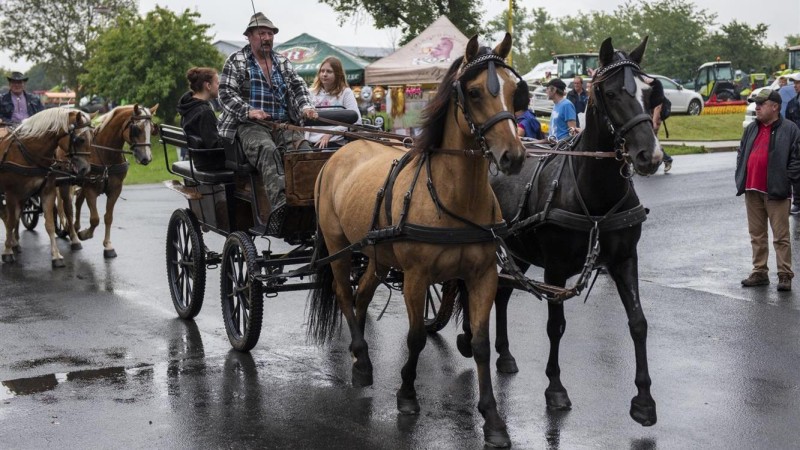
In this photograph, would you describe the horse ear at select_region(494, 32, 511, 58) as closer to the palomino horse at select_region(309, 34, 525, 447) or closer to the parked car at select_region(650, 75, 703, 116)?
the palomino horse at select_region(309, 34, 525, 447)

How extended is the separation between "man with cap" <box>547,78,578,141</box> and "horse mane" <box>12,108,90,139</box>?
645cm

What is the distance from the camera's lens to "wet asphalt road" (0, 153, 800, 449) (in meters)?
5.87

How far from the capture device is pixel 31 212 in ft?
49.4

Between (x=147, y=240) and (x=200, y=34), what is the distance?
78.9 feet

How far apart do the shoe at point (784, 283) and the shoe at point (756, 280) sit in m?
0.22

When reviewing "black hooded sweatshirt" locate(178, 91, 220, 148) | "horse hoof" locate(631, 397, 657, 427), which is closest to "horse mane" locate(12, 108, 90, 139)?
"black hooded sweatshirt" locate(178, 91, 220, 148)

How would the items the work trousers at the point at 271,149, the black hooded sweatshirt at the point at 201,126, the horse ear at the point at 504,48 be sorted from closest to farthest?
the horse ear at the point at 504,48
the work trousers at the point at 271,149
the black hooded sweatshirt at the point at 201,126

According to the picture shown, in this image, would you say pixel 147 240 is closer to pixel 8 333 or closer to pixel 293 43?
pixel 8 333

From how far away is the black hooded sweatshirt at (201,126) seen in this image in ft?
28.0

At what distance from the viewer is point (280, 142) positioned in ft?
26.5

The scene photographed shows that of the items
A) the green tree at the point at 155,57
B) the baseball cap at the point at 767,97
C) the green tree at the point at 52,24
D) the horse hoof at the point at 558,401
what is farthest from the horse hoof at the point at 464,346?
the green tree at the point at 52,24

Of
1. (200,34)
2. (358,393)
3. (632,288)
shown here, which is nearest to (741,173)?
(632,288)

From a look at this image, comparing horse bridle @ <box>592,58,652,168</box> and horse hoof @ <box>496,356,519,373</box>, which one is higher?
horse bridle @ <box>592,58,652,168</box>

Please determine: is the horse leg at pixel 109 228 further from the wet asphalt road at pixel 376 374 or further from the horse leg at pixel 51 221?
the wet asphalt road at pixel 376 374
